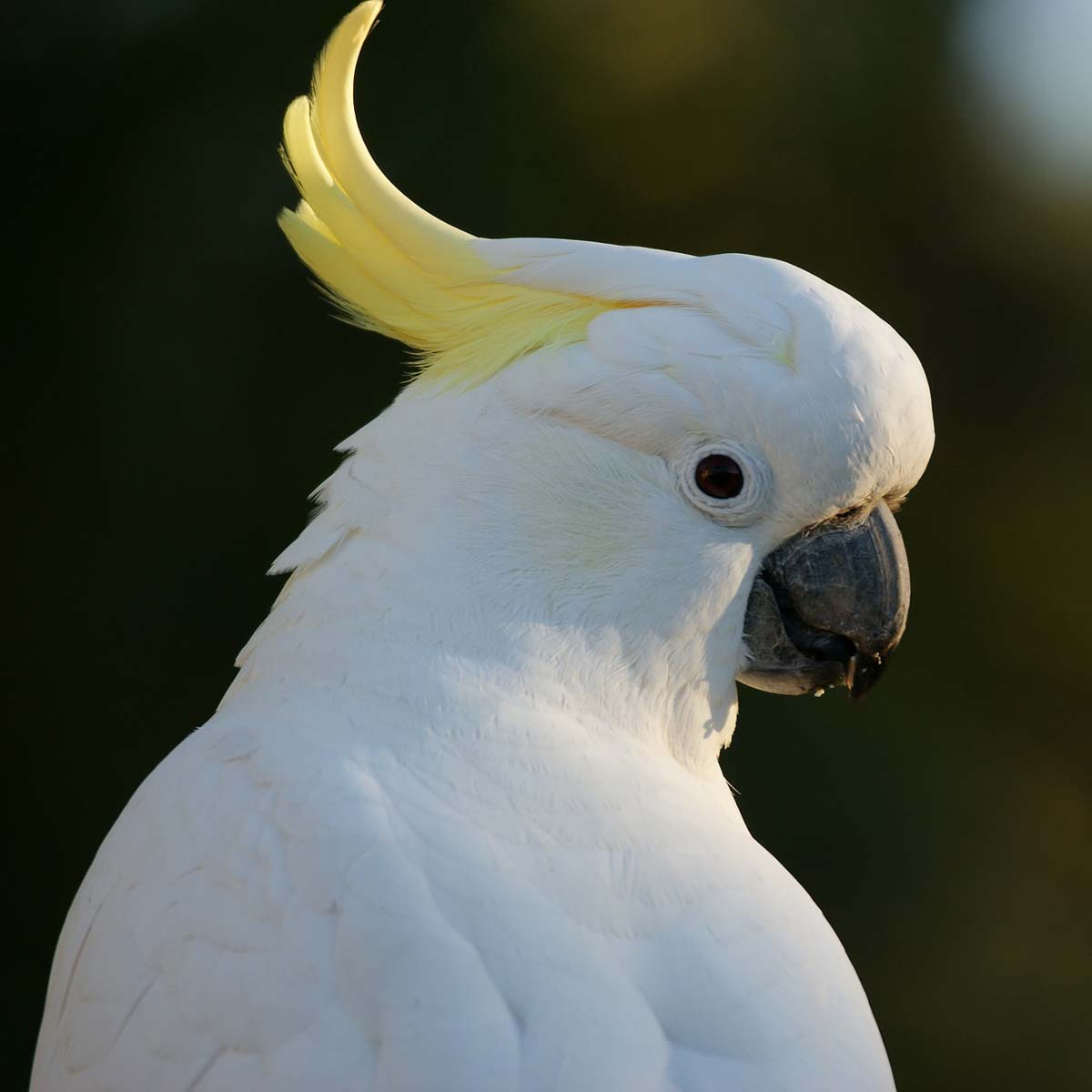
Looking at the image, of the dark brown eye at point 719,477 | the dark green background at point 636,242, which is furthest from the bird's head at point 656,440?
the dark green background at point 636,242

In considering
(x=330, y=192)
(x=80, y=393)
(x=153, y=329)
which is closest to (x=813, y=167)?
(x=153, y=329)

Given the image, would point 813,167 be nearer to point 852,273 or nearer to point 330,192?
point 852,273

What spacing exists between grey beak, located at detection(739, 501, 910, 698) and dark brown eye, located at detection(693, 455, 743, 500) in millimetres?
93

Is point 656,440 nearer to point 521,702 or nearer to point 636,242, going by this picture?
point 521,702

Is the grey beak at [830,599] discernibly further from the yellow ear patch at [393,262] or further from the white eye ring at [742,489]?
the yellow ear patch at [393,262]

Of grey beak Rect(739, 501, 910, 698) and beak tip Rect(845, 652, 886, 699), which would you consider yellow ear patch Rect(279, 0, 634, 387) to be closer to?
grey beak Rect(739, 501, 910, 698)

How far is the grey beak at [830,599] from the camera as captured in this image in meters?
1.19

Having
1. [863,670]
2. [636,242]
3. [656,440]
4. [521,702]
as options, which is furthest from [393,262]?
[636,242]

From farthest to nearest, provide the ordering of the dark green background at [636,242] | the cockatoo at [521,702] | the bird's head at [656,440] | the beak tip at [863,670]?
the dark green background at [636,242] < the beak tip at [863,670] < the bird's head at [656,440] < the cockatoo at [521,702]

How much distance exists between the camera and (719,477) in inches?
44.9

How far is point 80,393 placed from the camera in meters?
3.16

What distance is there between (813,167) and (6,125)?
2.14 m

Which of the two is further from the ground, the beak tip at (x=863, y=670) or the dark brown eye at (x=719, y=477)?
the dark brown eye at (x=719, y=477)

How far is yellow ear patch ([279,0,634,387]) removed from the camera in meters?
1.19
